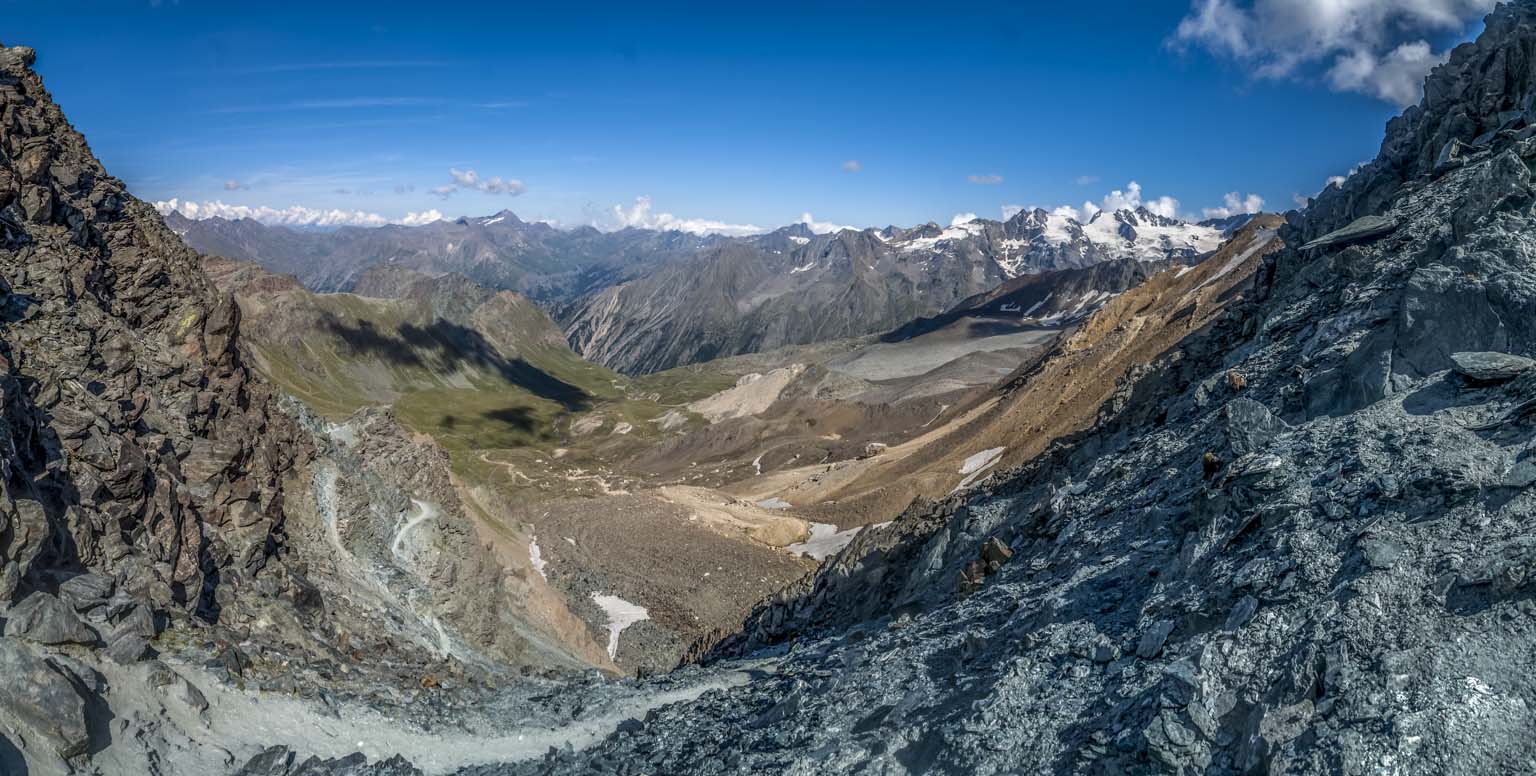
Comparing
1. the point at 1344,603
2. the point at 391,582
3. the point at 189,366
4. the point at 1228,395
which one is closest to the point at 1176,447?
the point at 1228,395

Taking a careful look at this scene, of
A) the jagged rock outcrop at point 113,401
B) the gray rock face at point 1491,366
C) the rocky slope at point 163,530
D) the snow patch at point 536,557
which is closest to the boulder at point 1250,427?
the gray rock face at point 1491,366

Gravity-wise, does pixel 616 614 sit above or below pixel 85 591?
below

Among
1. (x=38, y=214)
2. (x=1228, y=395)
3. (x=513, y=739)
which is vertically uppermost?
(x=38, y=214)

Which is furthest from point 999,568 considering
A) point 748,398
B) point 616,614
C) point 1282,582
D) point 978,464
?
point 748,398

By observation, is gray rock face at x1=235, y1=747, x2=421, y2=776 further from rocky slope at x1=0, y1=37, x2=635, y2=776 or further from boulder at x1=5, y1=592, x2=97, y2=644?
boulder at x1=5, y1=592, x2=97, y2=644

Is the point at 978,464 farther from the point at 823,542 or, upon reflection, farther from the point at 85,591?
the point at 85,591

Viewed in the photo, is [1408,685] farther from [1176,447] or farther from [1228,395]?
[1228,395]
